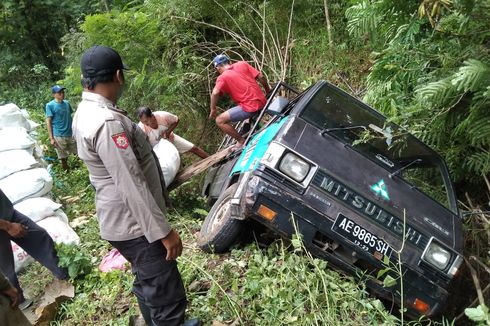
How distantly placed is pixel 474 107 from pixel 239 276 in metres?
2.05

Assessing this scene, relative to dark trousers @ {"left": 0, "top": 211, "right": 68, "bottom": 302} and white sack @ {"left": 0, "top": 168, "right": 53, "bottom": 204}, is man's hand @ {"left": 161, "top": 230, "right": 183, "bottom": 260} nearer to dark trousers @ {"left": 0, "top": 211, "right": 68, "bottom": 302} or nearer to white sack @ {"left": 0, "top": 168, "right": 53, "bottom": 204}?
dark trousers @ {"left": 0, "top": 211, "right": 68, "bottom": 302}

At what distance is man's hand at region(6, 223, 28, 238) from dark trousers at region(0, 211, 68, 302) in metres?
0.08

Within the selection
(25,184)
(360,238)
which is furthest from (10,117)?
(360,238)

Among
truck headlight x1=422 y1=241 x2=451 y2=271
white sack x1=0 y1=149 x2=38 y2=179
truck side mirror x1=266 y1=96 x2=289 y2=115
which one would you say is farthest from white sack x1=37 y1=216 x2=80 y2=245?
truck headlight x1=422 y1=241 x2=451 y2=271

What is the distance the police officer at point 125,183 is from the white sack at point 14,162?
323cm

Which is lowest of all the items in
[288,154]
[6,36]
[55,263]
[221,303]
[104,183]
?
[6,36]

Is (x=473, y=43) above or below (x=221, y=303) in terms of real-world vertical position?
above

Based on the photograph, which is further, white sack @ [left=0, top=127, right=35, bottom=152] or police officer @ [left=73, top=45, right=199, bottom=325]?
white sack @ [left=0, top=127, right=35, bottom=152]

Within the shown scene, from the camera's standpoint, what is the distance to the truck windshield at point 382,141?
3.31 m

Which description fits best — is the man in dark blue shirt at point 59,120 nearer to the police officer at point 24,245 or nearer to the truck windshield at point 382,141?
the police officer at point 24,245

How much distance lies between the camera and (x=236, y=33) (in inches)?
297

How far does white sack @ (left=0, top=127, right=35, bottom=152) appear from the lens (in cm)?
515

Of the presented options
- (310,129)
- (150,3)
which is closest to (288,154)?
(310,129)

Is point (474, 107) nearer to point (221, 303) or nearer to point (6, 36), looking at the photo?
point (221, 303)
